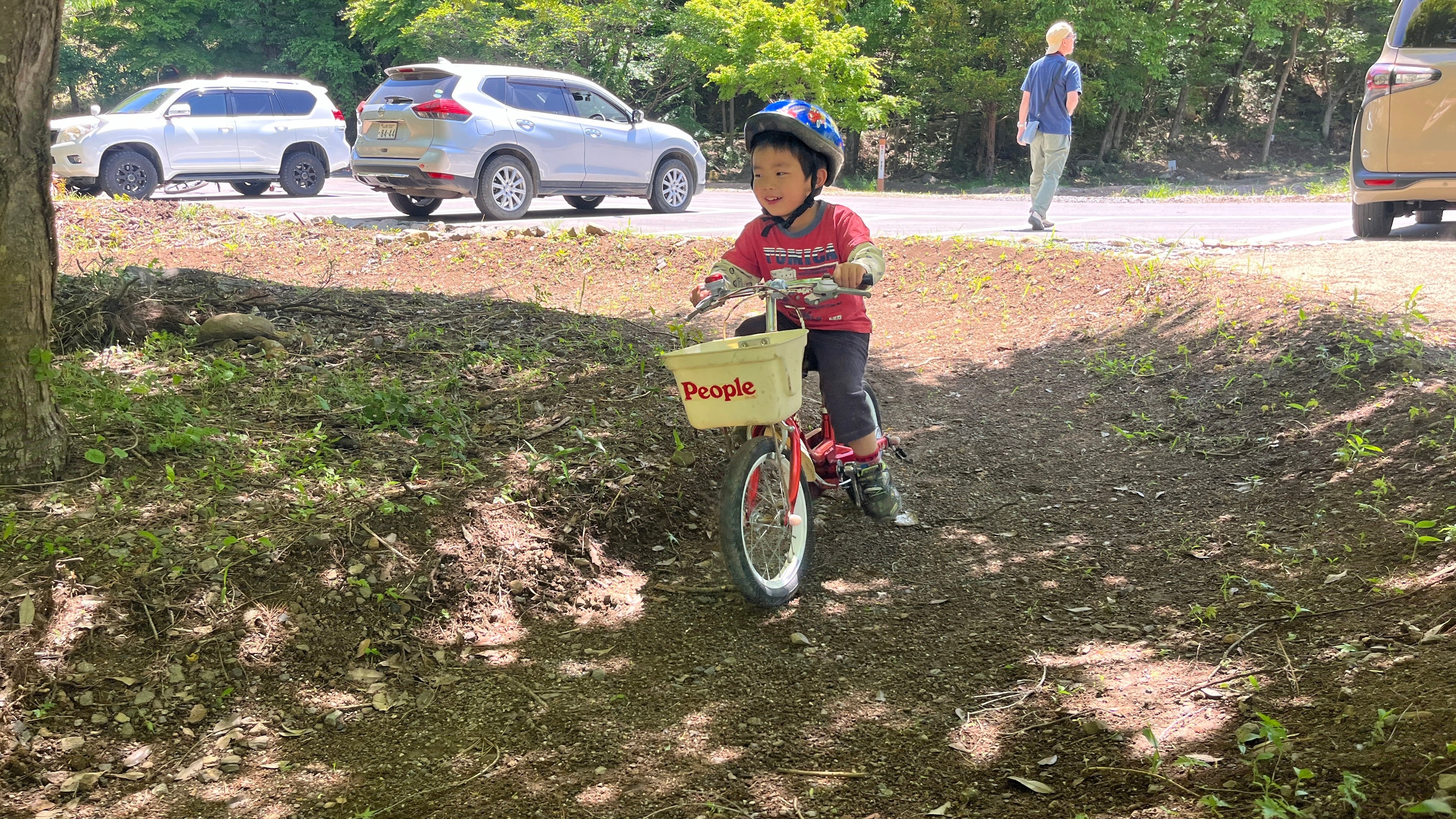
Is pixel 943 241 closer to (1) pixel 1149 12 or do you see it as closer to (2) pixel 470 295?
(2) pixel 470 295

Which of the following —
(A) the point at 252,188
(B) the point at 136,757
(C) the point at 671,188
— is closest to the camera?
(B) the point at 136,757

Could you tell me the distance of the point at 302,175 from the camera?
18344mm

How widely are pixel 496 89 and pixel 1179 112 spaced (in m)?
20.9

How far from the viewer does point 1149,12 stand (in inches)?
1032

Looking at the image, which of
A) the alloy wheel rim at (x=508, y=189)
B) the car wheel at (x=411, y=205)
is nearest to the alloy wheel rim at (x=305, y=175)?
the car wheel at (x=411, y=205)

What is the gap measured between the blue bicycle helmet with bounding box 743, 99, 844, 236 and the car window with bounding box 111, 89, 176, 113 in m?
15.3

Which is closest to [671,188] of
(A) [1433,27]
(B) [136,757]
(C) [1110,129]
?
(A) [1433,27]

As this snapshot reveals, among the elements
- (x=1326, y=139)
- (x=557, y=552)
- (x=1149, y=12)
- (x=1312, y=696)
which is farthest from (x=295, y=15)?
(x=1312, y=696)

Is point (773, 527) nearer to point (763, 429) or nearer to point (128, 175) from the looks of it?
point (763, 429)

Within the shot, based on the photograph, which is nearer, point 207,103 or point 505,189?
point 505,189

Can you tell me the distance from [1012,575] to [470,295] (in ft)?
15.7

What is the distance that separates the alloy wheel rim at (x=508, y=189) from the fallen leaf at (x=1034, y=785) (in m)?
11.4

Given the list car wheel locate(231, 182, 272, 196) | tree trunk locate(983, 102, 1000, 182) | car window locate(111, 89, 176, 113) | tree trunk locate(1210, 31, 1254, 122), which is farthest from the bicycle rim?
tree trunk locate(1210, 31, 1254, 122)

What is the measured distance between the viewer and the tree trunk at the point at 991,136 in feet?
84.9
